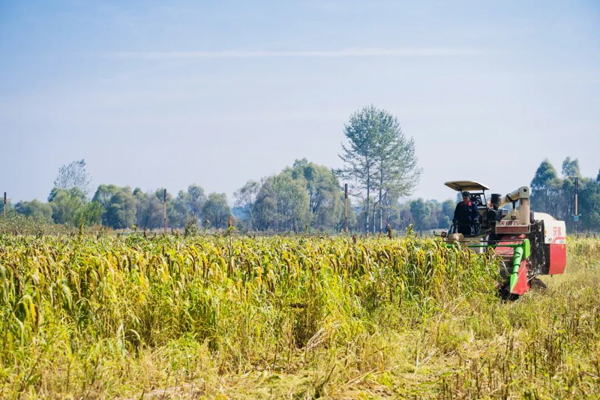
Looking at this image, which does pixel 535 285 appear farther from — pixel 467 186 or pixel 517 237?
pixel 467 186

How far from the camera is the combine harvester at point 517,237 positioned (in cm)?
1079

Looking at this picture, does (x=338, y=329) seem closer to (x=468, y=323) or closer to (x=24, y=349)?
(x=468, y=323)

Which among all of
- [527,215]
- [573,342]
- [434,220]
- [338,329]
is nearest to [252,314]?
[338,329]

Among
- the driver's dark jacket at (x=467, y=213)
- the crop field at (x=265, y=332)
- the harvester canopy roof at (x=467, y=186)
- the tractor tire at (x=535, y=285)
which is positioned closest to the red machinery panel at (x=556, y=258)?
the tractor tire at (x=535, y=285)

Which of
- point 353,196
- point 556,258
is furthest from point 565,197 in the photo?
point 556,258

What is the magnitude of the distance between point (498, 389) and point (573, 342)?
7.25ft

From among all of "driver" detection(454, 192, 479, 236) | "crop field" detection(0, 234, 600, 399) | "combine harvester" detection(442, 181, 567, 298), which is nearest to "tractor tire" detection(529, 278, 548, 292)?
"combine harvester" detection(442, 181, 567, 298)

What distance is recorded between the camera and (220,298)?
707cm

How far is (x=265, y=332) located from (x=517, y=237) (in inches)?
255

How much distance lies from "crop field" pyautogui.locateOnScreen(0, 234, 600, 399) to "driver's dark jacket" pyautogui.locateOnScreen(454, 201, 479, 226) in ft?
9.81

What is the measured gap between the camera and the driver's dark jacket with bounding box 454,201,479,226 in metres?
12.3

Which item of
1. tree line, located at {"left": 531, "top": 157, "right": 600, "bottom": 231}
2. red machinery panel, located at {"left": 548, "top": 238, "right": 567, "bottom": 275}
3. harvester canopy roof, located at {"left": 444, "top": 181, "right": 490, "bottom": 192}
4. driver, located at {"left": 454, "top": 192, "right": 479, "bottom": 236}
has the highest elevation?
tree line, located at {"left": 531, "top": 157, "right": 600, "bottom": 231}

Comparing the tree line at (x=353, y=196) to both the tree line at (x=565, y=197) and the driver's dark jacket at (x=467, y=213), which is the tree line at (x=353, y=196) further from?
the driver's dark jacket at (x=467, y=213)

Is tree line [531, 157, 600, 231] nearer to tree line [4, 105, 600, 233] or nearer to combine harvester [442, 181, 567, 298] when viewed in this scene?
tree line [4, 105, 600, 233]
